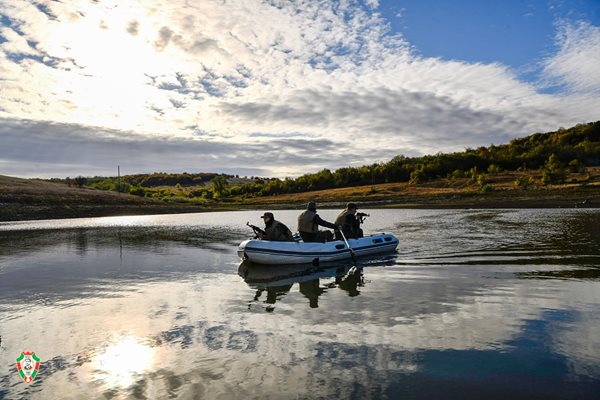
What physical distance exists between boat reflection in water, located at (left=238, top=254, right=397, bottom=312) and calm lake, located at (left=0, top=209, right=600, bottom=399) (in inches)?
3.2

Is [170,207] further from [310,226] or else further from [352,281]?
[352,281]

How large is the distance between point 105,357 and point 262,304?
413cm

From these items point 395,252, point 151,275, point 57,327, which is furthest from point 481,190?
point 57,327

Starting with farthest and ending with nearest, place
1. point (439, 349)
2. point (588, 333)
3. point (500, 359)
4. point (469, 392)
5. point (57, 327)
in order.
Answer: point (57, 327) → point (588, 333) → point (439, 349) → point (500, 359) → point (469, 392)

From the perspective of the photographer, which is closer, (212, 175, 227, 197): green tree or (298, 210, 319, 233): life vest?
(298, 210, 319, 233): life vest

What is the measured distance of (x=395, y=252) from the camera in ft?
64.2

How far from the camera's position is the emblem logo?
6.46 meters

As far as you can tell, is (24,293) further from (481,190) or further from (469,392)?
(481,190)

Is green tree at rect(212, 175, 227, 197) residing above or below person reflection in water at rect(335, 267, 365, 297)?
above

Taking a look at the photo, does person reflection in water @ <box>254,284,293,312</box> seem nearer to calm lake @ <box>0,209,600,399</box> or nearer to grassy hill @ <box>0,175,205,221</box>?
calm lake @ <box>0,209,600,399</box>

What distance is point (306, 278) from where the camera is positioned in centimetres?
1414

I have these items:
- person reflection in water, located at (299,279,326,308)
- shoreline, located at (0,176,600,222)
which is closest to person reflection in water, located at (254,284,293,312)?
person reflection in water, located at (299,279,326,308)

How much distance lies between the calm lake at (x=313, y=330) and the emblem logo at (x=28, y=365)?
108 mm

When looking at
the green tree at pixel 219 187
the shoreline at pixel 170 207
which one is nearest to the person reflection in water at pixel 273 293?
the shoreline at pixel 170 207
